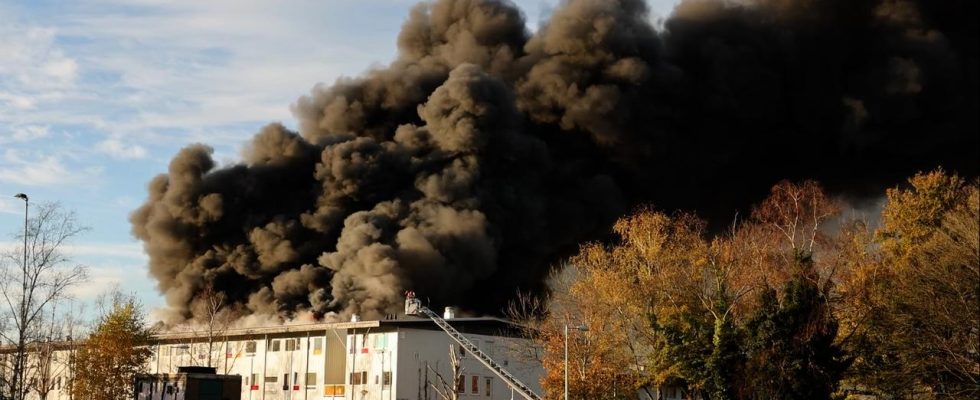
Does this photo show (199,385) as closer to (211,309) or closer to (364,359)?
(364,359)

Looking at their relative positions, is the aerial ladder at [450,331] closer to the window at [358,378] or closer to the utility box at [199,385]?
the window at [358,378]

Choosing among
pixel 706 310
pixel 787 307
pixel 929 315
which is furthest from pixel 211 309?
pixel 929 315

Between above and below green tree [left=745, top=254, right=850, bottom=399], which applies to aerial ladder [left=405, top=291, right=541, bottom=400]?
above

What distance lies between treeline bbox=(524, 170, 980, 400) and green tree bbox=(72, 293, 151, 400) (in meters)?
21.3

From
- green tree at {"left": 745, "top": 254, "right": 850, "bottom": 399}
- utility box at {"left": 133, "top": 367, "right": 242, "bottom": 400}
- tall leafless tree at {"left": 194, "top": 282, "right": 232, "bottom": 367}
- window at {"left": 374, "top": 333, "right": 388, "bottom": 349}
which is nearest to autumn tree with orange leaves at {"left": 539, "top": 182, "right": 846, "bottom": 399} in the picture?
green tree at {"left": 745, "top": 254, "right": 850, "bottom": 399}

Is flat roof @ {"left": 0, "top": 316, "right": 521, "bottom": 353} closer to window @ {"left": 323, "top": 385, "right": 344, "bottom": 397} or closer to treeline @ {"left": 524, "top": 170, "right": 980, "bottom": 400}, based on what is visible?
window @ {"left": 323, "top": 385, "right": 344, "bottom": 397}

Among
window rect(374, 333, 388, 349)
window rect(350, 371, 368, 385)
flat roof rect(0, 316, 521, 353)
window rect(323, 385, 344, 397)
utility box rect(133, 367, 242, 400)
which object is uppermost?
flat roof rect(0, 316, 521, 353)

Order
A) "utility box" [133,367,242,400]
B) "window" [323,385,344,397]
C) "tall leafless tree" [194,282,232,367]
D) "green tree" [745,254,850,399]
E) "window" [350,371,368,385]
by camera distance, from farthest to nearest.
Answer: "tall leafless tree" [194,282,232,367]
"window" [323,385,344,397]
"window" [350,371,368,385]
"utility box" [133,367,242,400]
"green tree" [745,254,850,399]

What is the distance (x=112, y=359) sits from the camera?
168 feet

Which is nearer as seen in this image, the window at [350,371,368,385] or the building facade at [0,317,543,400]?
the building facade at [0,317,543,400]

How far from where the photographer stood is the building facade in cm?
5328

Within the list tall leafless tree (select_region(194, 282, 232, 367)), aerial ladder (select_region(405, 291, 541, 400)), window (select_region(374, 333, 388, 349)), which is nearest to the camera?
aerial ladder (select_region(405, 291, 541, 400))

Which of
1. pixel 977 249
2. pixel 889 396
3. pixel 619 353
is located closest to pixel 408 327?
pixel 619 353

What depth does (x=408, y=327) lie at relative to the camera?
177 feet
